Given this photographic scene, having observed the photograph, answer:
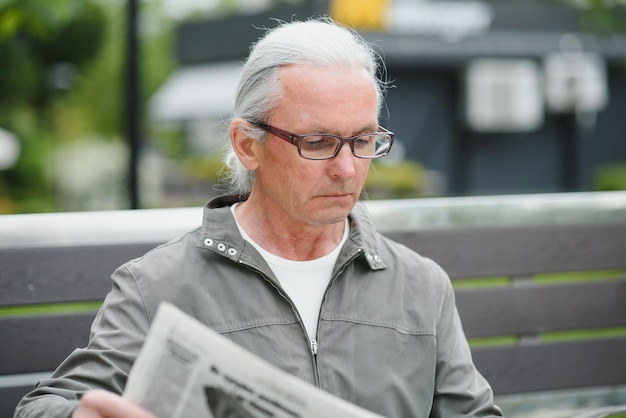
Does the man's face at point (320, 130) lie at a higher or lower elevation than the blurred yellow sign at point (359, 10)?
higher

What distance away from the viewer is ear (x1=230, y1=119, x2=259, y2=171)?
8.00ft

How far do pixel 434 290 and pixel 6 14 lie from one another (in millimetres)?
3265

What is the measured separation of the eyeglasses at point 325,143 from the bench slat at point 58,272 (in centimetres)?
87

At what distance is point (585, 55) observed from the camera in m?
20.6

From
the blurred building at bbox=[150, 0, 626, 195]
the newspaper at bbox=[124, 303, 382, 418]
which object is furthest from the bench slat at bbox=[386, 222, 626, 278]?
the blurred building at bbox=[150, 0, 626, 195]

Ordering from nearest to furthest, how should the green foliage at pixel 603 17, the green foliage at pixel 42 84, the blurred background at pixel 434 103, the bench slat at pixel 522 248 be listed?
1. the bench slat at pixel 522 248
2. the green foliage at pixel 603 17
3. the green foliage at pixel 42 84
4. the blurred background at pixel 434 103

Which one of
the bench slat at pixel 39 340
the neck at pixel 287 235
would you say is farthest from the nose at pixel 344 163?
the bench slat at pixel 39 340

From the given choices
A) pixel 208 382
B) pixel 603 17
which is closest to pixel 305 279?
pixel 208 382

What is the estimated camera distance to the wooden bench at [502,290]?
2873 millimetres

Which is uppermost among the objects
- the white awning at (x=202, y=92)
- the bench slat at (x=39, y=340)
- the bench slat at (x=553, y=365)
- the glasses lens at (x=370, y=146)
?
the glasses lens at (x=370, y=146)

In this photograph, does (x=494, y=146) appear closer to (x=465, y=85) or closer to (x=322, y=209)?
(x=465, y=85)

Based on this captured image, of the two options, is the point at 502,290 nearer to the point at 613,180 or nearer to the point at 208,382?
the point at 208,382

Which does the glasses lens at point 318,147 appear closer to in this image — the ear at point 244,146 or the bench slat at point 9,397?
the ear at point 244,146

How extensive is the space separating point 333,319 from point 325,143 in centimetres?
44
